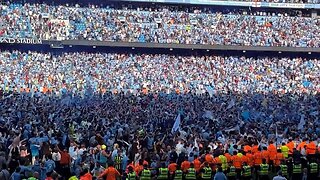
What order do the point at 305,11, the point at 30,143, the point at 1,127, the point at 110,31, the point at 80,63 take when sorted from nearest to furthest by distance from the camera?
the point at 30,143 < the point at 1,127 < the point at 80,63 < the point at 110,31 < the point at 305,11

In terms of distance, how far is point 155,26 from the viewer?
52.1 metres

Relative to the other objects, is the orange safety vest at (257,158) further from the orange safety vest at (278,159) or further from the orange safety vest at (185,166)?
the orange safety vest at (185,166)

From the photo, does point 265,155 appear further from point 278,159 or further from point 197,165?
point 197,165

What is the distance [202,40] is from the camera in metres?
50.5

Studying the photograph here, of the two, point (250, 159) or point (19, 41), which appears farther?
point (19, 41)

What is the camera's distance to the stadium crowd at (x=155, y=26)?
160 ft

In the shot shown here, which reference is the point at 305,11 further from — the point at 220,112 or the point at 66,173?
the point at 66,173

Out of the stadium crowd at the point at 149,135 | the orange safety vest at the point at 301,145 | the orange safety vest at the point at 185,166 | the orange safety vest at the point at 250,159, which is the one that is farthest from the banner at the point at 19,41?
the orange safety vest at the point at 185,166

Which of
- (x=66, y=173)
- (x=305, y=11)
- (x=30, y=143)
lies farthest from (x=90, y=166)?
(x=305, y=11)

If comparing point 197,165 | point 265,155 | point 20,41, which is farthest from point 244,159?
point 20,41

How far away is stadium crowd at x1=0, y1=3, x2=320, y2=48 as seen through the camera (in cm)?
4869

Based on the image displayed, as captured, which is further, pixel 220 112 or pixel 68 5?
pixel 68 5

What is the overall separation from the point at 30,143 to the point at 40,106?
797 centimetres

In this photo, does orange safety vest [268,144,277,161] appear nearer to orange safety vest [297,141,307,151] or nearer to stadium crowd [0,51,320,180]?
stadium crowd [0,51,320,180]
